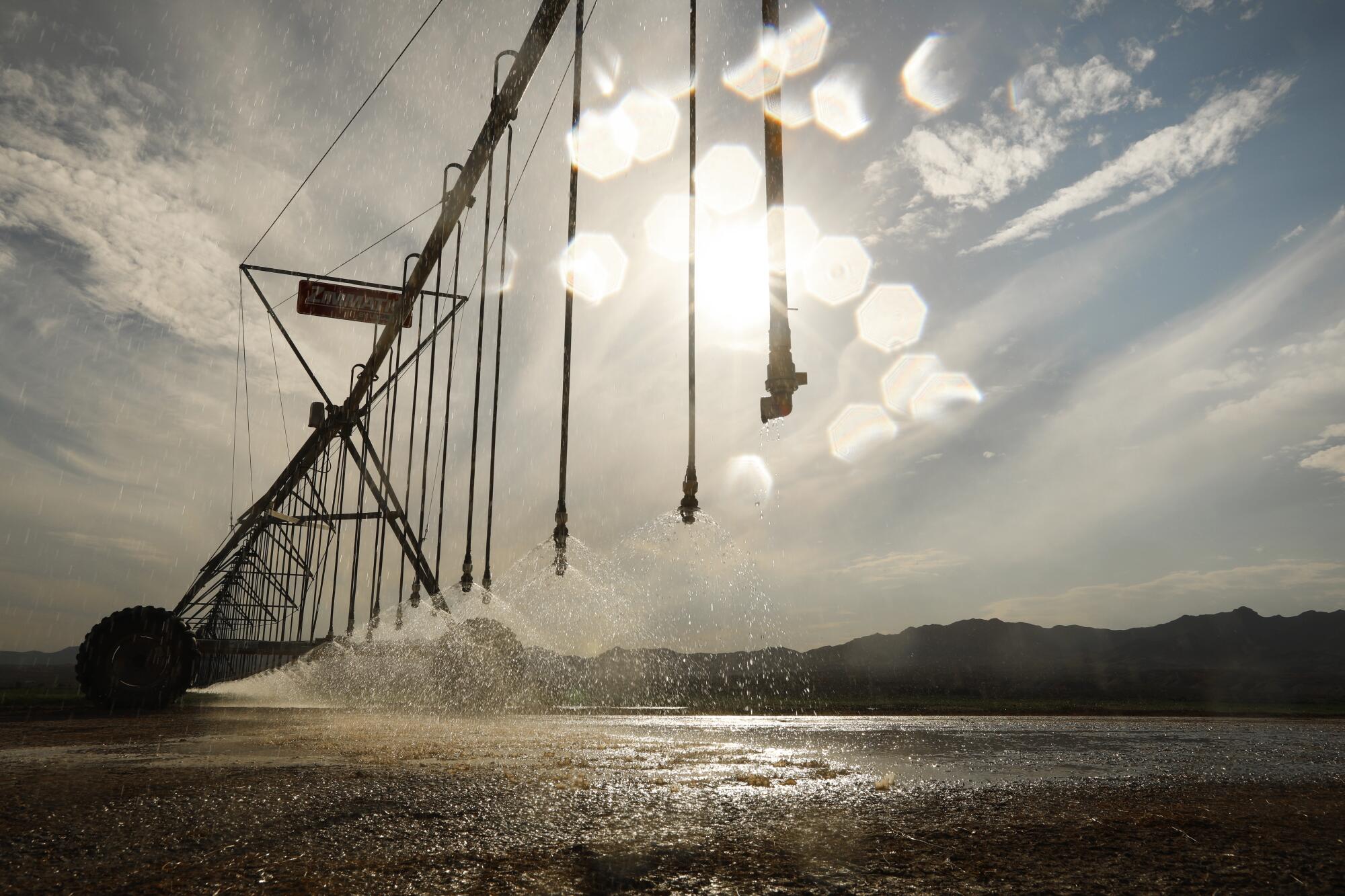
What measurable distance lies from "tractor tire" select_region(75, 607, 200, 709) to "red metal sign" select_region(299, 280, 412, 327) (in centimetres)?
1109

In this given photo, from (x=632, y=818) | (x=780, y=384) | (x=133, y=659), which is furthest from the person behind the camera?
(x=133, y=659)

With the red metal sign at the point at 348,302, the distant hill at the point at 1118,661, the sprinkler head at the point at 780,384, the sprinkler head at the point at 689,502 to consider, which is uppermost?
the red metal sign at the point at 348,302

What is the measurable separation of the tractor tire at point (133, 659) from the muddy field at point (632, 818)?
147 inches

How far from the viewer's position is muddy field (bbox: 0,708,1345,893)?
3.46 metres

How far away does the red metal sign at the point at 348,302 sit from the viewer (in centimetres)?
2211

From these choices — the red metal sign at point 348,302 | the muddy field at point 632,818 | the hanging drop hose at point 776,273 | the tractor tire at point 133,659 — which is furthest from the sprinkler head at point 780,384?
the red metal sign at point 348,302

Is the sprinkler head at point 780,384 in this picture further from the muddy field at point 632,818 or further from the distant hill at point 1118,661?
the distant hill at point 1118,661

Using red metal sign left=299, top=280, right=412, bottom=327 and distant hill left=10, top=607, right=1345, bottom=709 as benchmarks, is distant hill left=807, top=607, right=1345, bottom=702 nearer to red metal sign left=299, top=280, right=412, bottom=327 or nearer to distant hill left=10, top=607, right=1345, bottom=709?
distant hill left=10, top=607, right=1345, bottom=709

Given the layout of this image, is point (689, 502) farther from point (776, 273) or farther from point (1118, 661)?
point (1118, 661)

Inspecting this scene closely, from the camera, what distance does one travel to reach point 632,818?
4.71m

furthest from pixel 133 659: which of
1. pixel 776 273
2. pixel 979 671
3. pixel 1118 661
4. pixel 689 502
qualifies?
pixel 1118 661

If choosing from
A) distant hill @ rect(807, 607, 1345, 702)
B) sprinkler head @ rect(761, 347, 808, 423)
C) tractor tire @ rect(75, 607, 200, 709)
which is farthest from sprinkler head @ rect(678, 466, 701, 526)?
distant hill @ rect(807, 607, 1345, 702)

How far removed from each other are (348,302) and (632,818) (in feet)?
70.7

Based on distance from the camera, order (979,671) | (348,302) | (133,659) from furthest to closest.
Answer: (979,671)
(348,302)
(133,659)
